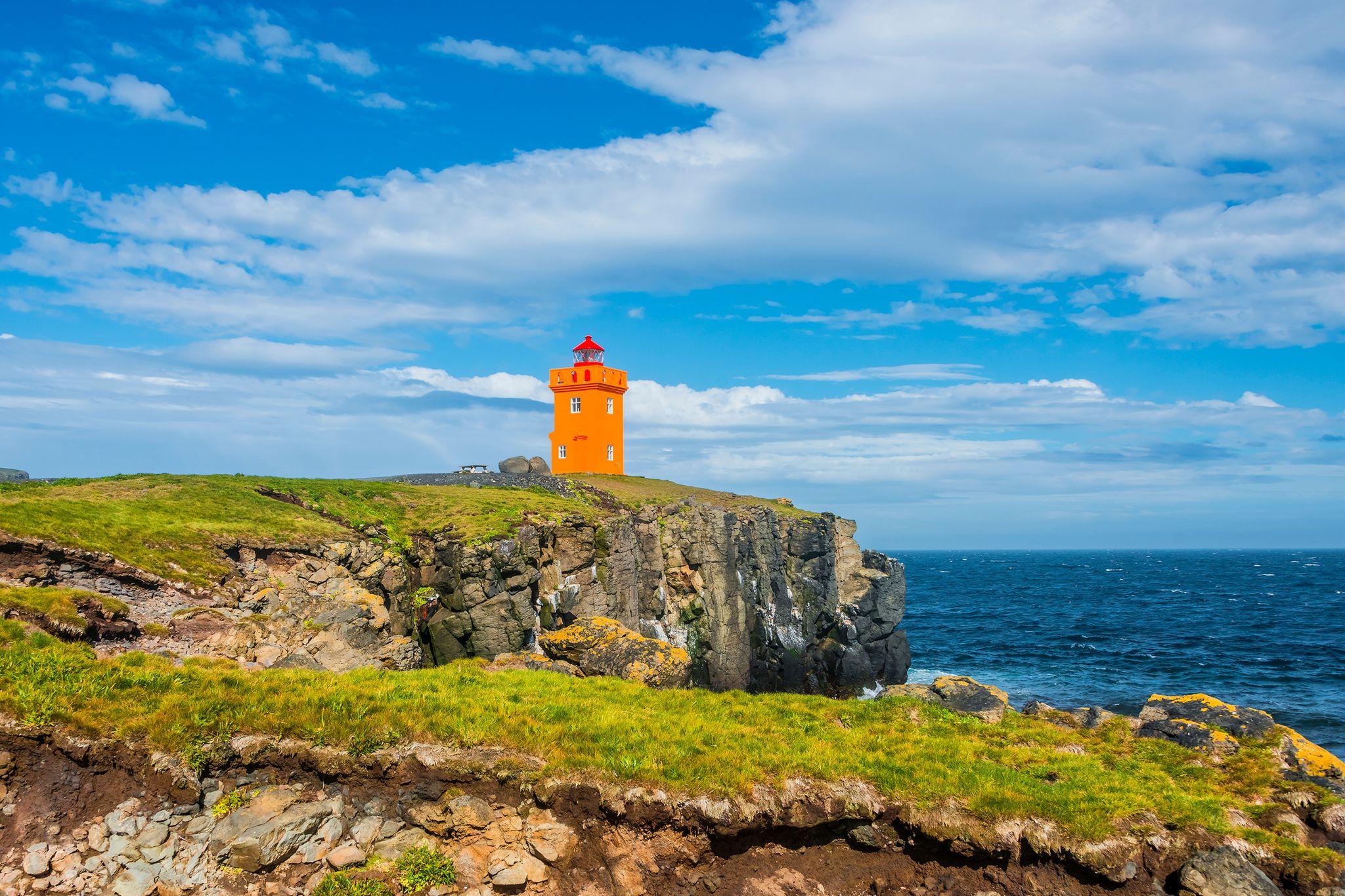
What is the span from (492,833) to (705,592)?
3609 centimetres

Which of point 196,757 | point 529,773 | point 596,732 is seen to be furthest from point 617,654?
point 196,757

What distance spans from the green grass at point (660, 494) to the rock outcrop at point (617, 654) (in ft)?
89.6

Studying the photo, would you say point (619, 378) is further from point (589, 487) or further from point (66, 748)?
point (66, 748)

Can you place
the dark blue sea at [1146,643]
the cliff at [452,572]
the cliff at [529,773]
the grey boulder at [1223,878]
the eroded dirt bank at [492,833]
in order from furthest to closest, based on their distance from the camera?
the dark blue sea at [1146,643], the cliff at [452,572], the grey boulder at [1223,878], the cliff at [529,773], the eroded dirt bank at [492,833]

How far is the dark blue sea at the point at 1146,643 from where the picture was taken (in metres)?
49.7

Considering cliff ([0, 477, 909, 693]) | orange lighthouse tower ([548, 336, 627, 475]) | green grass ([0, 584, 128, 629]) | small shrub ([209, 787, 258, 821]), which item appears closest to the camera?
small shrub ([209, 787, 258, 821])

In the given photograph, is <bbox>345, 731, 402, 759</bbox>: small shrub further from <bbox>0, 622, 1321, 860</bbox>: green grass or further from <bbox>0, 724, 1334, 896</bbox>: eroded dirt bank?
<bbox>0, 724, 1334, 896</bbox>: eroded dirt bank

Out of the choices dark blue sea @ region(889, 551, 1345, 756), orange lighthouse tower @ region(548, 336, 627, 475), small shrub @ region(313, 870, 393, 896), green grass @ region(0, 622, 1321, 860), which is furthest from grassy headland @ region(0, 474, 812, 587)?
dark blue sea @ region(889, 551, 1345, 756)

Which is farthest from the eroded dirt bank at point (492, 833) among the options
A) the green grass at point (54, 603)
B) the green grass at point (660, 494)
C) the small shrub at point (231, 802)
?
the green grass at point (660, 494)

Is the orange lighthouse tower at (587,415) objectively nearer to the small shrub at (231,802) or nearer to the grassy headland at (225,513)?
the grassy headland at (225,513)

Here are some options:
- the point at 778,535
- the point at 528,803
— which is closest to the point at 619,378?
the point at 778,535

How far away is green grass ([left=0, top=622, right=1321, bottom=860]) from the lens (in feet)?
45.6

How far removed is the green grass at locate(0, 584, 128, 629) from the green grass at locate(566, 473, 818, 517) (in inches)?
1448

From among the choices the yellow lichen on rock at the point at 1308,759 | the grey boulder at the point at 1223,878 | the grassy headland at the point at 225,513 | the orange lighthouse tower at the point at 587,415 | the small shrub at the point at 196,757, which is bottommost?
the yellow lichen on rock at the point at 1308,759
